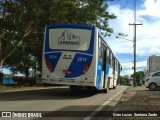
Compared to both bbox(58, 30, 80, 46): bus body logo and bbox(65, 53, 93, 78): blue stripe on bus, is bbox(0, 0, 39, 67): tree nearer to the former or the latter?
bbox(58, 30, 80, 46): bus body logo

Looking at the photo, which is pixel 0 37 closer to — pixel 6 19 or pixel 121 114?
pixel 6 19

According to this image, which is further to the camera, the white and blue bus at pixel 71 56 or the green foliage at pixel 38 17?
the green foliage at pixel 38 17

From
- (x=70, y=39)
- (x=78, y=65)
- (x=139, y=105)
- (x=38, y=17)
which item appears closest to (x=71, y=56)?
(x=78, y=65)

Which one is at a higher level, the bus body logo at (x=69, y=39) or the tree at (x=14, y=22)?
the tree at (x=14, y=22)

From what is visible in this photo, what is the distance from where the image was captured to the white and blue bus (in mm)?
20688

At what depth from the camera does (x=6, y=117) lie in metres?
12.2

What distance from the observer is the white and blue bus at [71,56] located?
67.9ft

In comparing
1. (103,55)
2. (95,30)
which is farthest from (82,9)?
(95,30)

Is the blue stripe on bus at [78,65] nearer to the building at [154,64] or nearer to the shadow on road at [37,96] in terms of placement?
the shadow on road at [37,96]

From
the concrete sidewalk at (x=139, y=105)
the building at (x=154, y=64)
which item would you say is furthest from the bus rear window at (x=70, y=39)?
the building at (x=154, y=64)

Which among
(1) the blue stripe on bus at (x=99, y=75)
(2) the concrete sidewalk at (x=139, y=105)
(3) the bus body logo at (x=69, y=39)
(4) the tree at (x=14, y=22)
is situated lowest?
(2) the concrete sidewalk at (x=139, y=105)

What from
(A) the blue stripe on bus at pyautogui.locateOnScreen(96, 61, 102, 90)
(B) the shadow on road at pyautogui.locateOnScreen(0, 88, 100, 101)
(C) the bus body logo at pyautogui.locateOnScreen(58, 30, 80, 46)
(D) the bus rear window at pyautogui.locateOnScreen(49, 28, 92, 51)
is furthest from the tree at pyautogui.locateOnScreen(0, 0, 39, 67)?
(A) the blue stripe on bus at pyautogui.locateOnScreen(96, 61, 102, 90)

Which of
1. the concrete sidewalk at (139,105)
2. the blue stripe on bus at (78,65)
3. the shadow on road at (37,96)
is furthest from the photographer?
the blue stripe on bus at (78,65)

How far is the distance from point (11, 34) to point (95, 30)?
1700 centimetres
